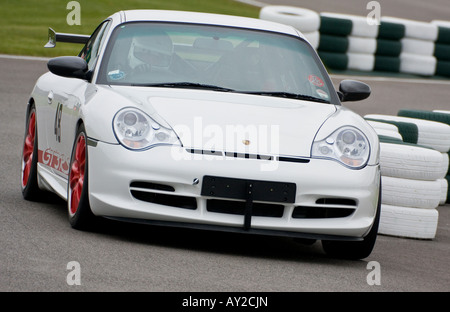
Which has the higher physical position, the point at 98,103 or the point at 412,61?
the point at 98,103

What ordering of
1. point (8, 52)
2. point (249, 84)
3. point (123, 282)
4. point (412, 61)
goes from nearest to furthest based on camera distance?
point (123, 282) < point (249, 84) < point (8, 52) < point (412, 61)

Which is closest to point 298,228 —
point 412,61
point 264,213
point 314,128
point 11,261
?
point 264,213

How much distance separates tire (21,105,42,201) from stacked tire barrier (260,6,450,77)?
34.7 feet

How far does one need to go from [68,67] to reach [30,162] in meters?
1.20

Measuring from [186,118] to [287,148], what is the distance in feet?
1.99

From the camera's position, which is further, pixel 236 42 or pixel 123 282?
pixel 236 42

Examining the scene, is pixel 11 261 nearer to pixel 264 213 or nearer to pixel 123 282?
pixel 123 282

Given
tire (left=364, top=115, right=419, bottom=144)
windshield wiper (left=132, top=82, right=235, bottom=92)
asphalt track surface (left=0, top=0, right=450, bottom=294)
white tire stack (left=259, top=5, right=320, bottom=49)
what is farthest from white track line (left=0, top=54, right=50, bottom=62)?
windshield wiper (left=132, top=82, right=235, bottom=92)

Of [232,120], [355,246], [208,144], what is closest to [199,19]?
[232,120]

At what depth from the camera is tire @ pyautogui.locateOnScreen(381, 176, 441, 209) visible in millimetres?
8219

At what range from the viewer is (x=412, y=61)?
21.2 m

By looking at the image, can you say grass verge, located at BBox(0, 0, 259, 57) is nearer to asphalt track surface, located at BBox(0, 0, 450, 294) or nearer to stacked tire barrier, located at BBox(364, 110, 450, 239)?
asphalt track surface, located at BBox(0, 0, 450, 294)

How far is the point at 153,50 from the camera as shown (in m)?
7.26
